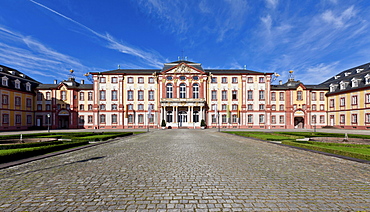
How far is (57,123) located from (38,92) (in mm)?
10086

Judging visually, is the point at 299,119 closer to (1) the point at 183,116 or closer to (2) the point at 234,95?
(2) the point at 234,95

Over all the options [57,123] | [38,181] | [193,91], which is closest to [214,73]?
[193,91]

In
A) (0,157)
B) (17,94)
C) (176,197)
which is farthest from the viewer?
(17,94)

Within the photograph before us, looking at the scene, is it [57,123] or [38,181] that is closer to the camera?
[38,181]

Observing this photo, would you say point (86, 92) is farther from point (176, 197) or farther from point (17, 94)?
point (176, 197)

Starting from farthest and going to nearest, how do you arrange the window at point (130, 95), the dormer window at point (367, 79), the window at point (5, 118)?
the window at point (130, 95), the window at point (5, 118), the dormer window at point (367, 79)

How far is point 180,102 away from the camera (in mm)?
46969

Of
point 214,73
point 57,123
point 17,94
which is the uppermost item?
point 214,73

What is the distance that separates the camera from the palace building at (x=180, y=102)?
48.0m

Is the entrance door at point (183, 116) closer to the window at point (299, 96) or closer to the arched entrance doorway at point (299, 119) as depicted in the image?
the arched entrance doorway at point (299, 119)

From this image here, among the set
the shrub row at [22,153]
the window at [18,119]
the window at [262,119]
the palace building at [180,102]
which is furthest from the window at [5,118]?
the window at [262,119]

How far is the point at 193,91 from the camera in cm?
4925

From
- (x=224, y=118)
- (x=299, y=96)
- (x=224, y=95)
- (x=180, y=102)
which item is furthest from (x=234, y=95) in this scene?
(x=299, y=96)

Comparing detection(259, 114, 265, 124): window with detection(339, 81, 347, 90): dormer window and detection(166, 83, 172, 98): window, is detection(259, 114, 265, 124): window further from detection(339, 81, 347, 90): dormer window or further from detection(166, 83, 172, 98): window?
detection(166, 83, 172, 98): window
